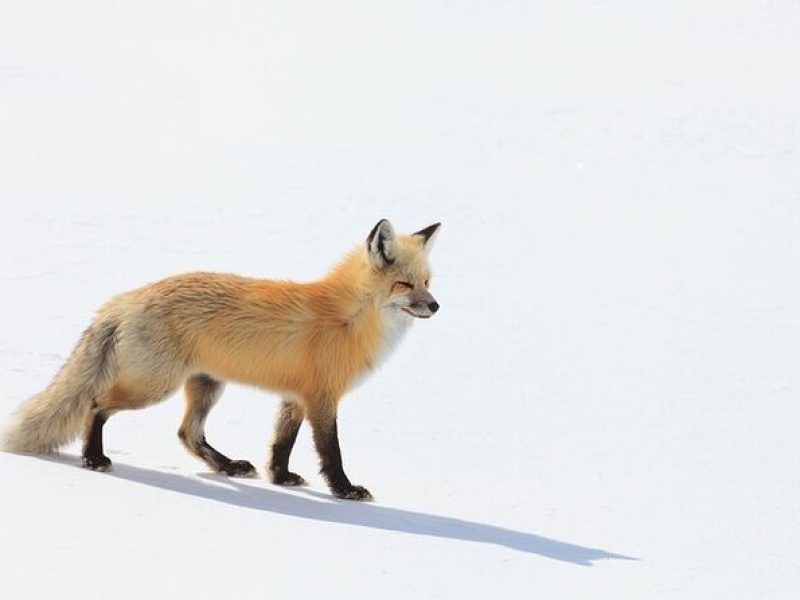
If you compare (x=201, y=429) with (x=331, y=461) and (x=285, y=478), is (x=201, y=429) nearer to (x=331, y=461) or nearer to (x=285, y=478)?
(x=285, y=478)

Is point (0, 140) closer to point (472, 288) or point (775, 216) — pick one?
point (472, 288)

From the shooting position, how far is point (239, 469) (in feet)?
23.1

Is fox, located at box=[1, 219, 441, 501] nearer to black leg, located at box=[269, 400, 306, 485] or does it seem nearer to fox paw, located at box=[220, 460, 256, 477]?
black leg, located at box=[269, 400, 306, 485]

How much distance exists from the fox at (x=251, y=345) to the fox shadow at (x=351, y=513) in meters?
0.21

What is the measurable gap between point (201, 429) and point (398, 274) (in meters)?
1.38

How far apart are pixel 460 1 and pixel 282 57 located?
433 cm

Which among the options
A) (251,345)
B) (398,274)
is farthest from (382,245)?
(251,345)

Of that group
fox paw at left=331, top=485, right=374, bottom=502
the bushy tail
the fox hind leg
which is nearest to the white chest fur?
fox paw at left=331, top=485, right=374, bottom=502

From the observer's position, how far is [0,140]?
16.0 meters

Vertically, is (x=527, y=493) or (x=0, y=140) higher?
(x=0, y=140)

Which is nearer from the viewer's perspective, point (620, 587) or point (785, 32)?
point (620, 587)

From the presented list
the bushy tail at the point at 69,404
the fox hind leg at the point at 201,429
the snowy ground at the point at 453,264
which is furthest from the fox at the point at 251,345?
the snowy ground at the point at 453,264

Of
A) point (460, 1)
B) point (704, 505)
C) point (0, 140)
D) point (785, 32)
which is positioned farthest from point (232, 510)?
point (460, 1)

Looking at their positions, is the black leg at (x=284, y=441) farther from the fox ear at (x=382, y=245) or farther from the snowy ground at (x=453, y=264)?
the fox ear at (x=382, y=245)
